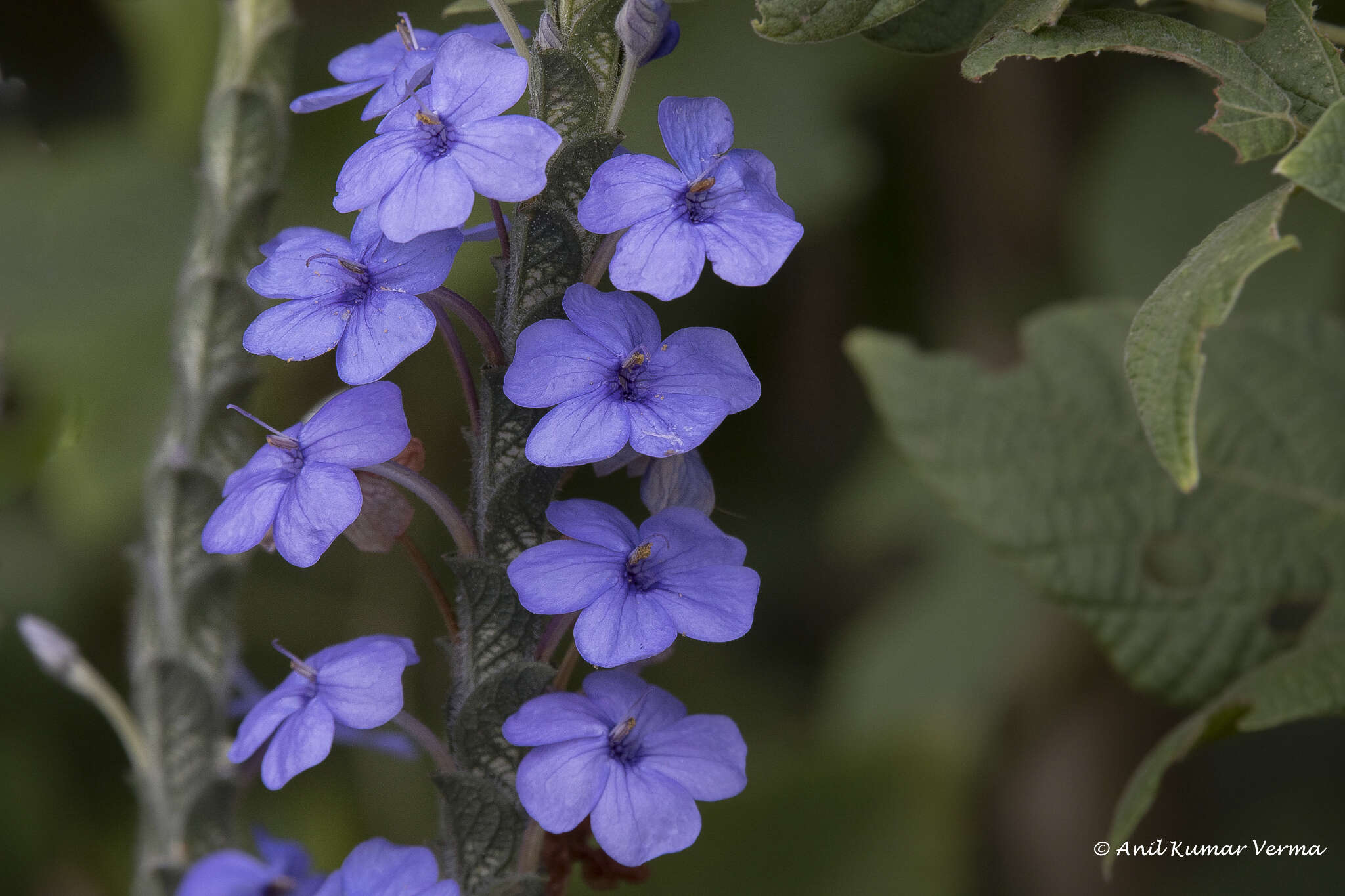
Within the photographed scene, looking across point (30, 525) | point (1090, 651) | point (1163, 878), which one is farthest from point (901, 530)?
point (30, 525)

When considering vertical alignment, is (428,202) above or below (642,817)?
above

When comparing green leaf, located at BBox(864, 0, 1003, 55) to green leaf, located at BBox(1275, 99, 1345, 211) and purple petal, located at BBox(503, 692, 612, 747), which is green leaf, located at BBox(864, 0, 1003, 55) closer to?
green leaf, located at BBox(1275, 99, 1345, 211)

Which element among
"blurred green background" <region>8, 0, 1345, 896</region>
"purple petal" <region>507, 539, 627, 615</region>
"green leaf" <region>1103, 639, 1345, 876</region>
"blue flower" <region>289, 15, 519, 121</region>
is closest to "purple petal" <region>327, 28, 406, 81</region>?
"blue flower" <region>289, 15, 519, 121</region>

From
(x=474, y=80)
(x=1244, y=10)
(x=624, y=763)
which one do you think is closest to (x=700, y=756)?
(x=624, y=763)

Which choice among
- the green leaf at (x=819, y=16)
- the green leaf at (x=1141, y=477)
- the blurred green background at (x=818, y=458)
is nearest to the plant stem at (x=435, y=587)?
the green leaf at (x=819, y=16)

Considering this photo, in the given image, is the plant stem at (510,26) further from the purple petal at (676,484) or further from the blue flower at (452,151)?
the purple petal at (676,484)

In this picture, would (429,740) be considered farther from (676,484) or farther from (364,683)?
(676,484)
